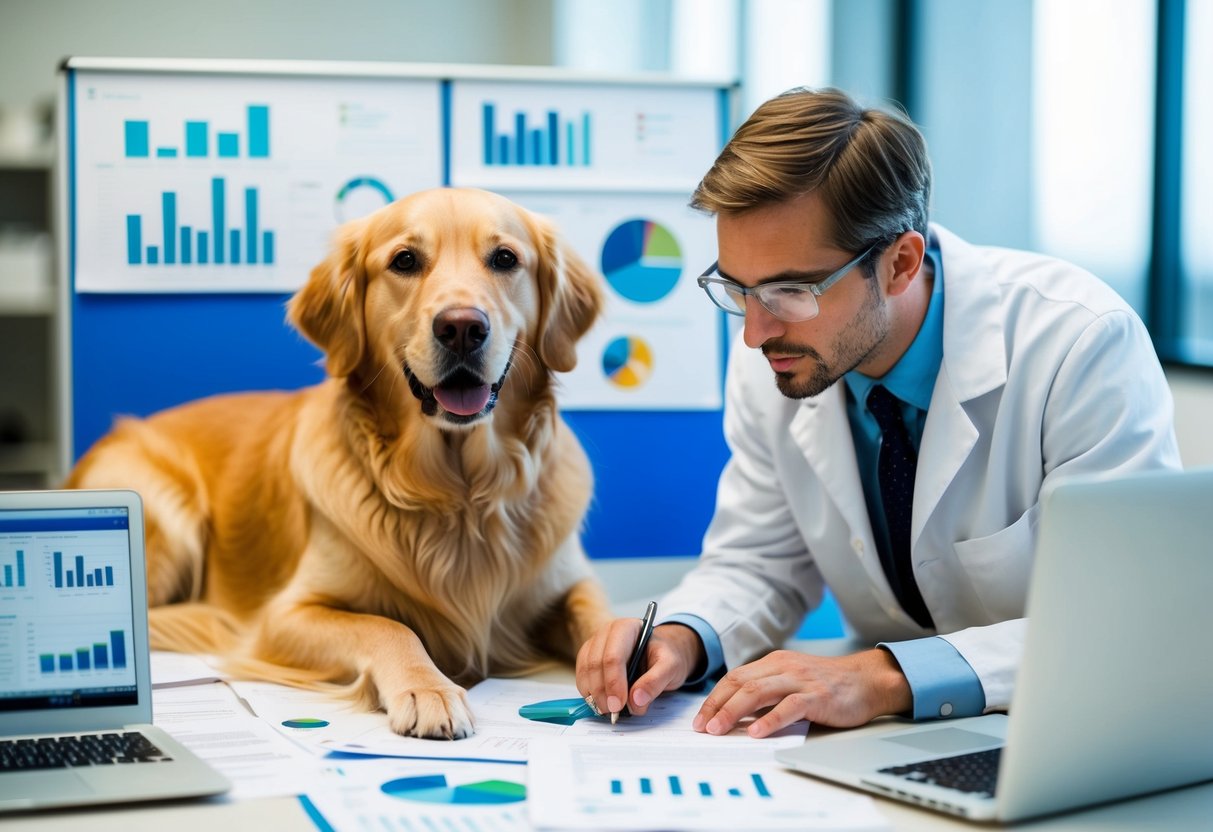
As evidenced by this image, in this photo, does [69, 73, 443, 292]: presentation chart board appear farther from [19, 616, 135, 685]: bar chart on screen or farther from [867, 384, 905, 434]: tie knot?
[19, 616, 135, 685]: bar chart on screen

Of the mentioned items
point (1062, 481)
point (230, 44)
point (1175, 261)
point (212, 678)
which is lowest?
point (212, 678)

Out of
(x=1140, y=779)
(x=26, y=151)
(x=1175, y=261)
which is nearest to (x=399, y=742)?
(x=1140, y=779)

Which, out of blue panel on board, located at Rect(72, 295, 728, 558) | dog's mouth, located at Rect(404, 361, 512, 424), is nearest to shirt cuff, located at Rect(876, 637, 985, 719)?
dog's mouth, located at Rect(404, 361, 512, 424)

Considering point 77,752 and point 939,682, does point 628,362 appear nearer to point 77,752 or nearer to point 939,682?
point 939,682

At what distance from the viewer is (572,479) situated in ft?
6.28

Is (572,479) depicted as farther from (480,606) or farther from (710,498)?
(710,498)

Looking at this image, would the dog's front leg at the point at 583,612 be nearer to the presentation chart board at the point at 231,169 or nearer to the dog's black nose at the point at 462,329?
the dog's black nose at the point at 462,329

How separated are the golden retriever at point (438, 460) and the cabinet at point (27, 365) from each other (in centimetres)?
384

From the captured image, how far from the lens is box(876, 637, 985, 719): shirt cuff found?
4.40 feet

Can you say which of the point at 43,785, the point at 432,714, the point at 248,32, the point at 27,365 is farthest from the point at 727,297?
the point at 27,365

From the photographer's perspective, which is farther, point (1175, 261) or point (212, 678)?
point (1175, 261)

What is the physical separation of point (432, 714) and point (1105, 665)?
28.7 inches

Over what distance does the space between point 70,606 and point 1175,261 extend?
279 centimetres

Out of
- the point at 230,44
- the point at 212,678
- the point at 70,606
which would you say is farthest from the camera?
the point at 230,44
